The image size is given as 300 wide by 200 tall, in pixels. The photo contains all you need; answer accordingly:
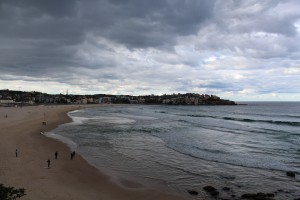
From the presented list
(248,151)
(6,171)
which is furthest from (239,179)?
(6,171)

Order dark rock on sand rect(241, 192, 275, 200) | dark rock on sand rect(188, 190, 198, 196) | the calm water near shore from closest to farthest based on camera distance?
1. dark rock on sand rect(241, 192, 275, 200)
2. dark rock on sand rect(188, 190, 198, 196)
3. the calm water near shore

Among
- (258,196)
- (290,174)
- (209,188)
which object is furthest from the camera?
(290,174)

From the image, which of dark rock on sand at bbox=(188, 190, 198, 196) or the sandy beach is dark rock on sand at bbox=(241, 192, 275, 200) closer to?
dark rock on sand at bbox=(188, 190, 198, 196)

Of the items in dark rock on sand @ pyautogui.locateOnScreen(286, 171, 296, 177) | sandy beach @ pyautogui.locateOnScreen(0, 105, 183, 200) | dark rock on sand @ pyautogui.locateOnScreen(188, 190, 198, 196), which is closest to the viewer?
sandy beach @ pyautogui.locateOnScreen(0, 105, 183, 200)

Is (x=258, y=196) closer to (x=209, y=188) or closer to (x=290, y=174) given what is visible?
(x=209, y=188)

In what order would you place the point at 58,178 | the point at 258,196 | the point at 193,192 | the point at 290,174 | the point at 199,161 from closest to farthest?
the point at 258,196 < the point at 193,192 < the point at 58,178 < the point at 290,174 < the point at 199,161

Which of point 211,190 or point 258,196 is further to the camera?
point 211,190

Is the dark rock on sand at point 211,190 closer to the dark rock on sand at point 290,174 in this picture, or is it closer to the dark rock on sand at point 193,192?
the dark rock on sand at point 193,192

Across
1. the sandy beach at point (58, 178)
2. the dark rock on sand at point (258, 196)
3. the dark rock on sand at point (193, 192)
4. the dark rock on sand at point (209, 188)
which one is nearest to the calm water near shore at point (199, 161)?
the dark rock on sand at point (193, 192)

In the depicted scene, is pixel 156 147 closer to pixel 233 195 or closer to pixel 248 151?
pixel 248 151

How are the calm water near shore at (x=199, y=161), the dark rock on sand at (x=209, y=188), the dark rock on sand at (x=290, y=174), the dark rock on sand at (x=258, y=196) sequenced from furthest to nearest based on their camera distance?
the dark rock on sand at (x=290, y=174) < the calm water near shore at (x=199, y=161) < the dark rock on sand at (x=209, y=188) < the dark rock on sand at (x=258, y=196)

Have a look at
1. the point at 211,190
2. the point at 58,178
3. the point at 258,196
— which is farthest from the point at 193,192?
the point at 58,178

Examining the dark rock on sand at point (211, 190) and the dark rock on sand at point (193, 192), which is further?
the dark rock on sand at point (193, 192)

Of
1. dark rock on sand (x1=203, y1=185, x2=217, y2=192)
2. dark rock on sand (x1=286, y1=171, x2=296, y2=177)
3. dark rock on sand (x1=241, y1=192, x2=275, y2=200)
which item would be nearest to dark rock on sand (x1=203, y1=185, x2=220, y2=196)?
dark rock on sand (x1=203, y1=185, x2=217, y2=192)
